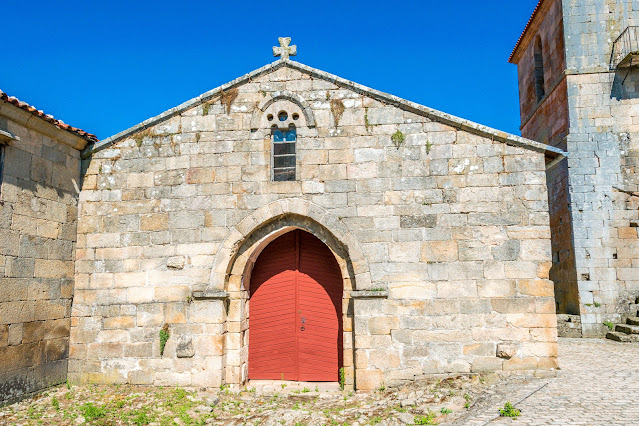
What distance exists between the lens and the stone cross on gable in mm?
8031

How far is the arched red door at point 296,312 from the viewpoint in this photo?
7797 mm

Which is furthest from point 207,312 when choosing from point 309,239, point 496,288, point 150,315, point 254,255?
point 496,288

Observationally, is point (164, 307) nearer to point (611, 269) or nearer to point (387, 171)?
point (387, 171)

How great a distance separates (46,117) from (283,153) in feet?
11.4

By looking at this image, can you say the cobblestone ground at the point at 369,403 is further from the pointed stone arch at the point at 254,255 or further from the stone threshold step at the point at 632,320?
the stone threshold step at the point at 632,320

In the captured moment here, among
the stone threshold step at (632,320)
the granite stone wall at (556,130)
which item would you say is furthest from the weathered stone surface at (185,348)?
the stone threshold step at (632,320)

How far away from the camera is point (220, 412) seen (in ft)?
21.5

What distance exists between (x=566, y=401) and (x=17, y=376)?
703 centimetres

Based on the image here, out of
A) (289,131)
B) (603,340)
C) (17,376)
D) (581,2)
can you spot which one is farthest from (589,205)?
(17,376)

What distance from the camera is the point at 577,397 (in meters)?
5.91

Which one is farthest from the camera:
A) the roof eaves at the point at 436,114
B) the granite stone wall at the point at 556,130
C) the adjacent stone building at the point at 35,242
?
the granite stone wall at the point at 556,130

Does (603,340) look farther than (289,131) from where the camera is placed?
Yes

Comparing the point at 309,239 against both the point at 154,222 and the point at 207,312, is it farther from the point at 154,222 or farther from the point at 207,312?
the point at 154,222

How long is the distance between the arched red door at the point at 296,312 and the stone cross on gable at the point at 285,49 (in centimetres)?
288
